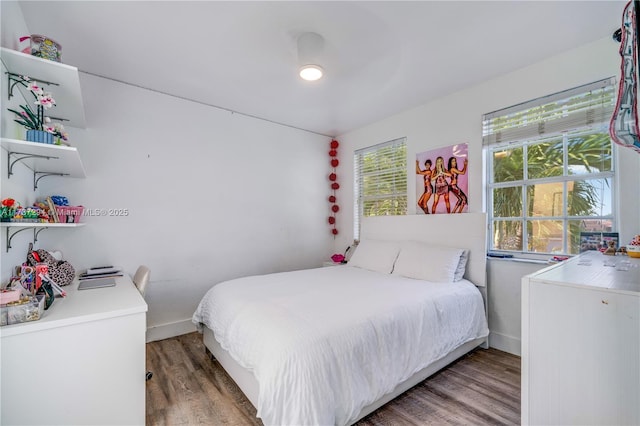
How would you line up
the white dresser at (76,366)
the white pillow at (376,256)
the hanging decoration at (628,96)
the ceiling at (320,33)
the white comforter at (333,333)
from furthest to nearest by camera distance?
the white pillow at (376,256) < the ceiling at (320,33) < the white comforter at (333,333) < the white dresser at (76,366) < the hanging decoration at (628,96)

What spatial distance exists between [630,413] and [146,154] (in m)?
3.73

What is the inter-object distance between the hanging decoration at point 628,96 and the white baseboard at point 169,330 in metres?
3.65

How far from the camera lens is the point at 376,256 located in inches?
128

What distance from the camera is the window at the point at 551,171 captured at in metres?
2.22

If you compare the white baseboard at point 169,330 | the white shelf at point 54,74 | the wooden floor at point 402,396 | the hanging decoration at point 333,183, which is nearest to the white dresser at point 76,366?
the wooden floor at point 402,396

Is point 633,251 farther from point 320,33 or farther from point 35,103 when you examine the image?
point 35,103

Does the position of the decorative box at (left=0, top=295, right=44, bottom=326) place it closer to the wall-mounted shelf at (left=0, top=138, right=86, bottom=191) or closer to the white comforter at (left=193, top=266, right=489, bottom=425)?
the wall-mounted shelf at (left=0, top=138, right=86, bottom=191)

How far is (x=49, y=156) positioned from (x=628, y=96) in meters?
2.95

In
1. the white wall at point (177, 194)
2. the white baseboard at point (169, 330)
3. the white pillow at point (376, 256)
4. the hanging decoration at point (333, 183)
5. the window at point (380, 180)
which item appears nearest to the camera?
the white wall at point (177, 194)

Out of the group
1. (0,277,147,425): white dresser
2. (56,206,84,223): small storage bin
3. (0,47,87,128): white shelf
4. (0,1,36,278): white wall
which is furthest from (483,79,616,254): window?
(56,206,84,223): small storage bin

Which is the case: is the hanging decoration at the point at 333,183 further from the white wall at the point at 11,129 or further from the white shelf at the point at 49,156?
the white wall at the point at 11,129

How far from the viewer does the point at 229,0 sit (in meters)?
1.78

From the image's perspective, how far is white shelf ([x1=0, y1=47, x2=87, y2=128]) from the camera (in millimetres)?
1436

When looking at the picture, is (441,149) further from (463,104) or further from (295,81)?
(295,81)
